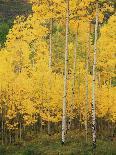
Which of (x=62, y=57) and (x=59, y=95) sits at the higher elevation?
(x=62, y=57)

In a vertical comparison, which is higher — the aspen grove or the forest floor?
the aspen grove

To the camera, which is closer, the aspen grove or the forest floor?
the forest floor

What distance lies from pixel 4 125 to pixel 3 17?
398 ft

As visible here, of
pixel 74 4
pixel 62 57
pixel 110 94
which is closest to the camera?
pixel 74 4

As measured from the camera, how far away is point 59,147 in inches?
926

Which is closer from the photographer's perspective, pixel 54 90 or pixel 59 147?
pixel 59 147

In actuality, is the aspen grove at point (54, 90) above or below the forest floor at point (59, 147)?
above

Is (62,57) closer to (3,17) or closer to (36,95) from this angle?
(36,95)

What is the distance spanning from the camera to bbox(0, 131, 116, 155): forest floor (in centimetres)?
2181

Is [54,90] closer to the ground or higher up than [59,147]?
higher up

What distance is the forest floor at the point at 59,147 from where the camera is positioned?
21.8 m

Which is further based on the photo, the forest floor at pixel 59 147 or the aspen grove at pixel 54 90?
the aspen grove at pixel 54 90

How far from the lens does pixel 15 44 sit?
41.8 m

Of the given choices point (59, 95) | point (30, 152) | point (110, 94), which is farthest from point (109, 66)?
point (30, 152)
